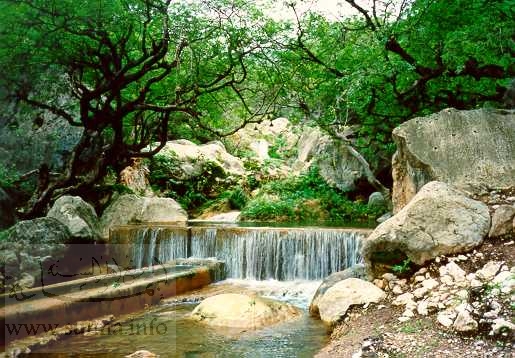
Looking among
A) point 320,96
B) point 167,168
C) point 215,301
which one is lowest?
point 215,301

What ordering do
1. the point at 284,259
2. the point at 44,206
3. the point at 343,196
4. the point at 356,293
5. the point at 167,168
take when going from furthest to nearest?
the point at 167,168 < the point at 343,196 < the point at 44,206 < the point at 284,259 < the point at 356,293

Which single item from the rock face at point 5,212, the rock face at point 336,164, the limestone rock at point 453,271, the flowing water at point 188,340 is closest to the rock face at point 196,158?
the rock face at point 336,164

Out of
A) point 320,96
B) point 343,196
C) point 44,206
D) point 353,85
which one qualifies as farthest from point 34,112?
point 343,196

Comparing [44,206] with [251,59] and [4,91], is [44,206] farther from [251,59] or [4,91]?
[251,59]

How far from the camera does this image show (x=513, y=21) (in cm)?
700

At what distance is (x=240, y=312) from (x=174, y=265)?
3.34m

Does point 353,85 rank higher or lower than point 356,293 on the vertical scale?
higher

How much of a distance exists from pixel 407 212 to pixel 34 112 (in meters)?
9.96

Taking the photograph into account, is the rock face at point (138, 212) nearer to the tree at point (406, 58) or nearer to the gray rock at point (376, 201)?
the tree at point (406, 58)

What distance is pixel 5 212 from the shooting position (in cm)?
959

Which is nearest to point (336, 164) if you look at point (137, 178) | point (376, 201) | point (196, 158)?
point (376, 201)

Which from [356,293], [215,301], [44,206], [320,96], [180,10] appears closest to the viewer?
[356,293]

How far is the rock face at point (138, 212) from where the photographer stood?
12.8 m

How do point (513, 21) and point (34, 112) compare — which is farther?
point (34, 112)
